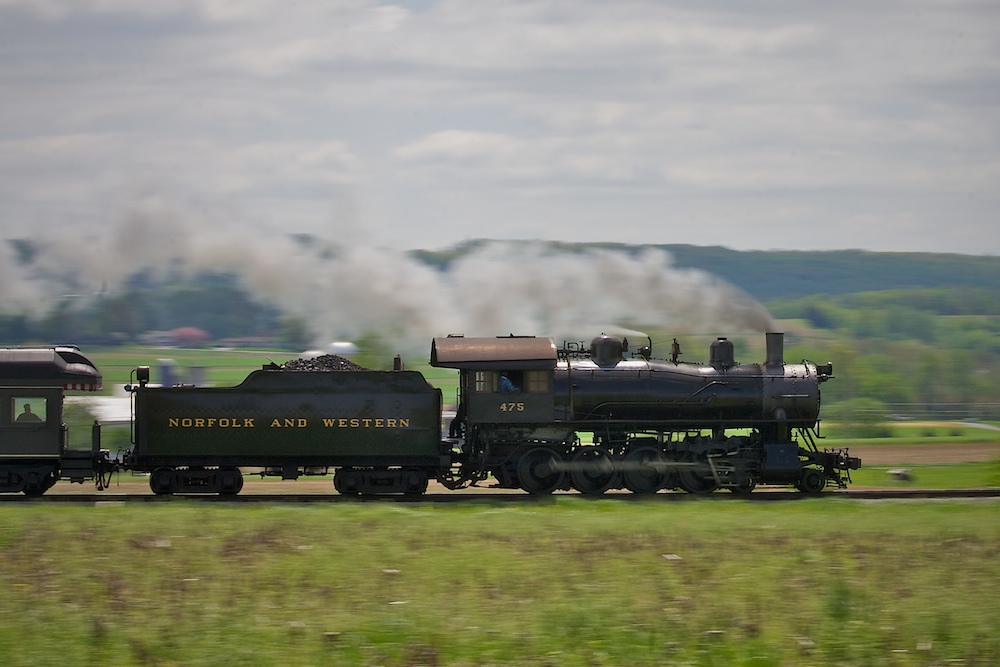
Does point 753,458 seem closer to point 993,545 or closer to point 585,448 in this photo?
point 585,448

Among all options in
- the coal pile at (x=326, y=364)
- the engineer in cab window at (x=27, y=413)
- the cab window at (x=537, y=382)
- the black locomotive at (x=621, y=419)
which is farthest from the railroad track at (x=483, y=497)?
the coal pile at (x=326, y=364)

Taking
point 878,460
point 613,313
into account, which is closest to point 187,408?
point 613,313

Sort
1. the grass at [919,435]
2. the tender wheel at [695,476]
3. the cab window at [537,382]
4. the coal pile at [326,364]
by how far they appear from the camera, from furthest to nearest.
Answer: the grass at [919,435] → the coal pile at [326,364] → the tender wheel at [695,476] → the cab window at [537,382]

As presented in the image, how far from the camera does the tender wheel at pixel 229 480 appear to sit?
77.8 feet

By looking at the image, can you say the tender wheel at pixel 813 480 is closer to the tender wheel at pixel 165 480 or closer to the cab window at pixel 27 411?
the tender wheel at pixel 165 480

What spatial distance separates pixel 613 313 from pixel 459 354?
1166cm

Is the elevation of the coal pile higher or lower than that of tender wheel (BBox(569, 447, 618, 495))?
higher

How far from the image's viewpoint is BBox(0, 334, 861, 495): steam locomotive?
23.4 meters

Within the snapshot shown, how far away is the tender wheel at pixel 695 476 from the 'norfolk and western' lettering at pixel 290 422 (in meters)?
6.13

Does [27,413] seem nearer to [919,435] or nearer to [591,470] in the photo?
[591,470]

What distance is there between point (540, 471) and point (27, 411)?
11.0 m

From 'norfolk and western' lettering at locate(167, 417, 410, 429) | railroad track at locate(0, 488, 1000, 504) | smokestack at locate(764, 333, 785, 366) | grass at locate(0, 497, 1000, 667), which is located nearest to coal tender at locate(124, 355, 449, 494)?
'norfolk and western' lettering at locate(167, 417, 410, 429)

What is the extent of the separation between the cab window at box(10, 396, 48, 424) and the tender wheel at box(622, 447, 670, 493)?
41.0 ft

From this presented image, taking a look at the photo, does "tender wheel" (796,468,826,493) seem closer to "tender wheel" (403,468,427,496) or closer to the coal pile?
"tender wheel" (403,468,427,496)
